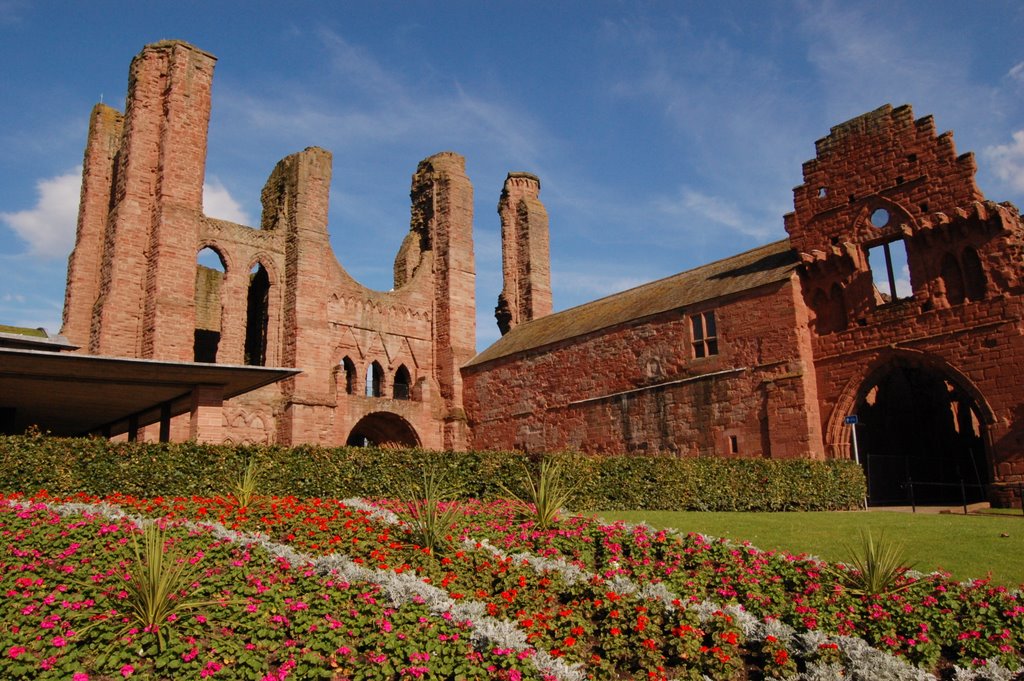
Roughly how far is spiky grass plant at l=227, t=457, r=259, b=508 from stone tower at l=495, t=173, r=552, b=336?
23077mm

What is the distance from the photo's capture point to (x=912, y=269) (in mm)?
20781

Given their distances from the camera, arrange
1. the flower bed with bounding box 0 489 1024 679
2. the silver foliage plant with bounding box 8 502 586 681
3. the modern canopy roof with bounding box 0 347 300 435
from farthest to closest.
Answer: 1. the modern canopy roof with bounding box 0 347 300 435
2. the silver foliage plant with bounding box 8 502 586 681
3. the flower bed with bounding box 0 489 1024 679

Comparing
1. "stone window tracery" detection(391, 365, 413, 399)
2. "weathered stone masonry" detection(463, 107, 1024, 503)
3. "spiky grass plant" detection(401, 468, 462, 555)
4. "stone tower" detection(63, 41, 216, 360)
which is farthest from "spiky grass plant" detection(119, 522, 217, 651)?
"stone window tracery" detection(391, 365, 413, 399)

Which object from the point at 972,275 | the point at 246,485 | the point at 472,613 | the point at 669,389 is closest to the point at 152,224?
the point at 246,485

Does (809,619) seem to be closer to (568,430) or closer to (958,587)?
(958,587)

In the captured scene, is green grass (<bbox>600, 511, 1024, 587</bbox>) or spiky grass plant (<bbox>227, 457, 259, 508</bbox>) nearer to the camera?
green grass (<bbox>600, 511, 1024, 587</bbox>)

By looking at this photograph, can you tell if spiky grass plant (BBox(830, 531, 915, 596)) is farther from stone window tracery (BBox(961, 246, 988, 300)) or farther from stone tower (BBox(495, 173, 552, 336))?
stone tower (BBox(495, 173, 552, 336))

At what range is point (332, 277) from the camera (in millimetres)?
31328

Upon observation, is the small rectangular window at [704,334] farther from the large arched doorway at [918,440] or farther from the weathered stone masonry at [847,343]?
the large arched doorway at [918,440]

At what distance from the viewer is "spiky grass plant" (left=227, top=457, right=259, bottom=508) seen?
483 inches

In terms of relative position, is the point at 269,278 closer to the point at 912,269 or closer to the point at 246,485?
the point at 246,485

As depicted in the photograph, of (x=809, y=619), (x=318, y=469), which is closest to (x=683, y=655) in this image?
(x=809, y=619)

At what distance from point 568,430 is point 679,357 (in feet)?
18.0

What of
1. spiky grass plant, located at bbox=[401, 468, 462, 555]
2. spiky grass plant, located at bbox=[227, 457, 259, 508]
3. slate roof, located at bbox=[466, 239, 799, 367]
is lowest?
spiky grass plant, located at bbox=[401, 468, 462, 555]
